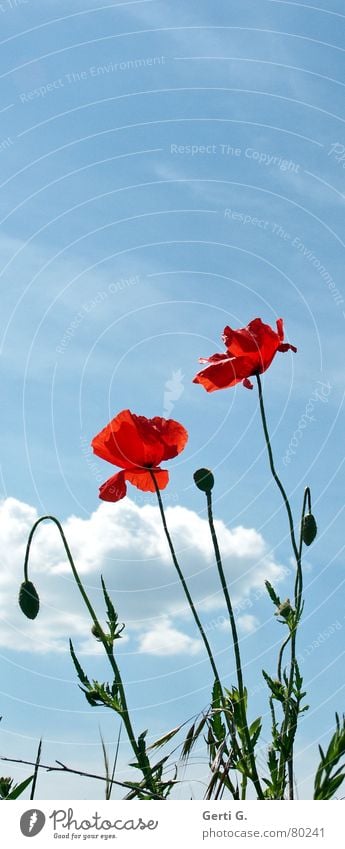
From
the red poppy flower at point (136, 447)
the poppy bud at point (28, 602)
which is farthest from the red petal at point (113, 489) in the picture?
the poppy bud at point (28, 602)

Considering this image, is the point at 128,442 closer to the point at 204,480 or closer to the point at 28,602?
the point at 204,480

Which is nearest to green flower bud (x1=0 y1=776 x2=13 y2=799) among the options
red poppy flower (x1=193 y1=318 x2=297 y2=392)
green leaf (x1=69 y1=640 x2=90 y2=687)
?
green leaf (x1=69 y1=640 x2=90 y2=687)

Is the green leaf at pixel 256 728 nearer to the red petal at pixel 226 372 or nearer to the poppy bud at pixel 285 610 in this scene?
the poppy bud at pixel 285 610

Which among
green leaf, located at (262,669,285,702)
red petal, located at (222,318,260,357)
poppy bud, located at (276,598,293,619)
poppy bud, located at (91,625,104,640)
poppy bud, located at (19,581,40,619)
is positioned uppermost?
red petal, located at (222,318,260,357)

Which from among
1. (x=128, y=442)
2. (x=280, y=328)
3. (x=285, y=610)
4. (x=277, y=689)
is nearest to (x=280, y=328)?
(x=280, y=328)

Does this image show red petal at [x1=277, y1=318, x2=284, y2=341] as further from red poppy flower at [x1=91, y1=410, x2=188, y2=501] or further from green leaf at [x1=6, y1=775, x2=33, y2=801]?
green leaf at [x1=6, y1=775, x2=33, y2=801]
